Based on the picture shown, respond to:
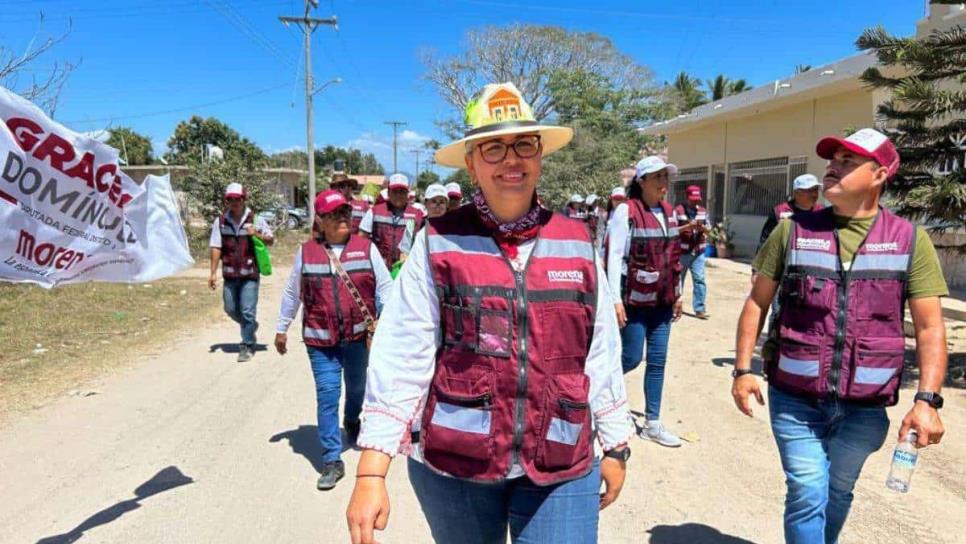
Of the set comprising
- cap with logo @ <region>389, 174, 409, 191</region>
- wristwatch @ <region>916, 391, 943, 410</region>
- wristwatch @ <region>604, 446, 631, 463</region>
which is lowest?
wristwatch @ <region>604, 446, 631, 463</region>

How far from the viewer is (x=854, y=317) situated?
97.8 inches

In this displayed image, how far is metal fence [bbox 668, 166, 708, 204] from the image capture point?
22.0 meters

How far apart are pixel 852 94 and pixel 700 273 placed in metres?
7.25

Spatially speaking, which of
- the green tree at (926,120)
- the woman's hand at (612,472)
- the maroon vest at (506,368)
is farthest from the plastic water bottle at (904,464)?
the green tree at (926,120)

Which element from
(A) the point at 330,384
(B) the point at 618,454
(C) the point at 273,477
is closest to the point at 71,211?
(A) the point at 330,384

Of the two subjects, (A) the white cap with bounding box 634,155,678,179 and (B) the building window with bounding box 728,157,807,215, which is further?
(B) the building window with bounding box 728,157,807,215

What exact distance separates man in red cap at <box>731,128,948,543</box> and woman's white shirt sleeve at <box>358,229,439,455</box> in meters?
1.56

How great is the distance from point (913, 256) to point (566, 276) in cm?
154

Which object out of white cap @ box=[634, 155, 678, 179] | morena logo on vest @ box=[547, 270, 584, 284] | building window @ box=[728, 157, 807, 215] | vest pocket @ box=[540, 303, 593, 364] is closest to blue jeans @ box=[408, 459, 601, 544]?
vest pocket @ box=[540, 303, 593, 364]

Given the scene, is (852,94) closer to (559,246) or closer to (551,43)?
(559,246)

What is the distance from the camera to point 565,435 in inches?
72.2

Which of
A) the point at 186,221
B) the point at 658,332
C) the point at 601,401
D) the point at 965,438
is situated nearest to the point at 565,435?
the point at 601,401

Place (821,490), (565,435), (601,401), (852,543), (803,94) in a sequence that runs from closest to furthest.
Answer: (565,435)
(601,401)
(821,490)
(852,543)
(803,94)

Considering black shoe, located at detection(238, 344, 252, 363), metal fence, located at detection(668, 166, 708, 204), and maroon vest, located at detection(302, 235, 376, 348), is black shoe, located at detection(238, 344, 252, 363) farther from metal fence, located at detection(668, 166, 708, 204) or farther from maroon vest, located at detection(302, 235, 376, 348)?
metal fence, located at detection(668, 166, 708, 204)
